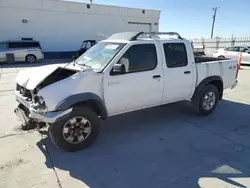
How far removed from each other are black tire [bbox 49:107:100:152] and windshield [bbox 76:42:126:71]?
0.82 metres

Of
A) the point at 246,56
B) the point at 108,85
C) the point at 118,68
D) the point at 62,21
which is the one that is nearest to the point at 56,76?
the point at 108,85

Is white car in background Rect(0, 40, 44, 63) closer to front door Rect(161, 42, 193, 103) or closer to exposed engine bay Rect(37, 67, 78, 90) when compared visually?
exposed engine bay Rect(37, 67, 78, 90)

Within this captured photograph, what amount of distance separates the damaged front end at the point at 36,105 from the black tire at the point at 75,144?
0.51 ft

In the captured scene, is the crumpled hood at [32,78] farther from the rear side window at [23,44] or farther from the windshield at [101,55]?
the rear side window at [23,44]

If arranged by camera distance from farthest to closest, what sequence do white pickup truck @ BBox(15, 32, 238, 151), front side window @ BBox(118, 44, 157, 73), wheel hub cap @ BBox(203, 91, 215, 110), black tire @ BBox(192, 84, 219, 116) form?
wheel hub cap @ BBox(203, 91, 215, 110) → black tire @ BBox(192, 84, 219, 116) → front side window @ BBox(118, 44, 157, 73) → white pickup truck @ BBox(15, 32, 238, 151)

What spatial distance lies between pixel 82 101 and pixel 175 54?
2346mm

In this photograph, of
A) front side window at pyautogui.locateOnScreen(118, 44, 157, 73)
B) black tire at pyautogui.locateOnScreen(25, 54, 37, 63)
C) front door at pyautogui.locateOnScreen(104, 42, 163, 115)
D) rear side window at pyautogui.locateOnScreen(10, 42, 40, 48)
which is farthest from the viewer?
black tire at pyautogui.locateOnScreen(25, 54, 37, 63)

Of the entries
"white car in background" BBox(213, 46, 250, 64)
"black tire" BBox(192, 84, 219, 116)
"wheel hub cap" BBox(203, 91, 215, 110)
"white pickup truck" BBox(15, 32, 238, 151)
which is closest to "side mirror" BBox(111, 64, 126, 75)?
"white pickup truck" BBox(15, 32, 238, 151)

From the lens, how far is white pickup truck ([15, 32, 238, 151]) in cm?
354

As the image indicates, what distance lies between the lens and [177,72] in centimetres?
475

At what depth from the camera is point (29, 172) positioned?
3.23 metres

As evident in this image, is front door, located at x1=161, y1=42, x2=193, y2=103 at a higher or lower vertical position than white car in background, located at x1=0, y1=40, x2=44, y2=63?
lower

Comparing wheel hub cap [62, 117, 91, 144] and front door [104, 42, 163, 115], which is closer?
wheel hub cap [62, 117, 91, 144]

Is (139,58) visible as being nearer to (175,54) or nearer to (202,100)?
(175,54)
